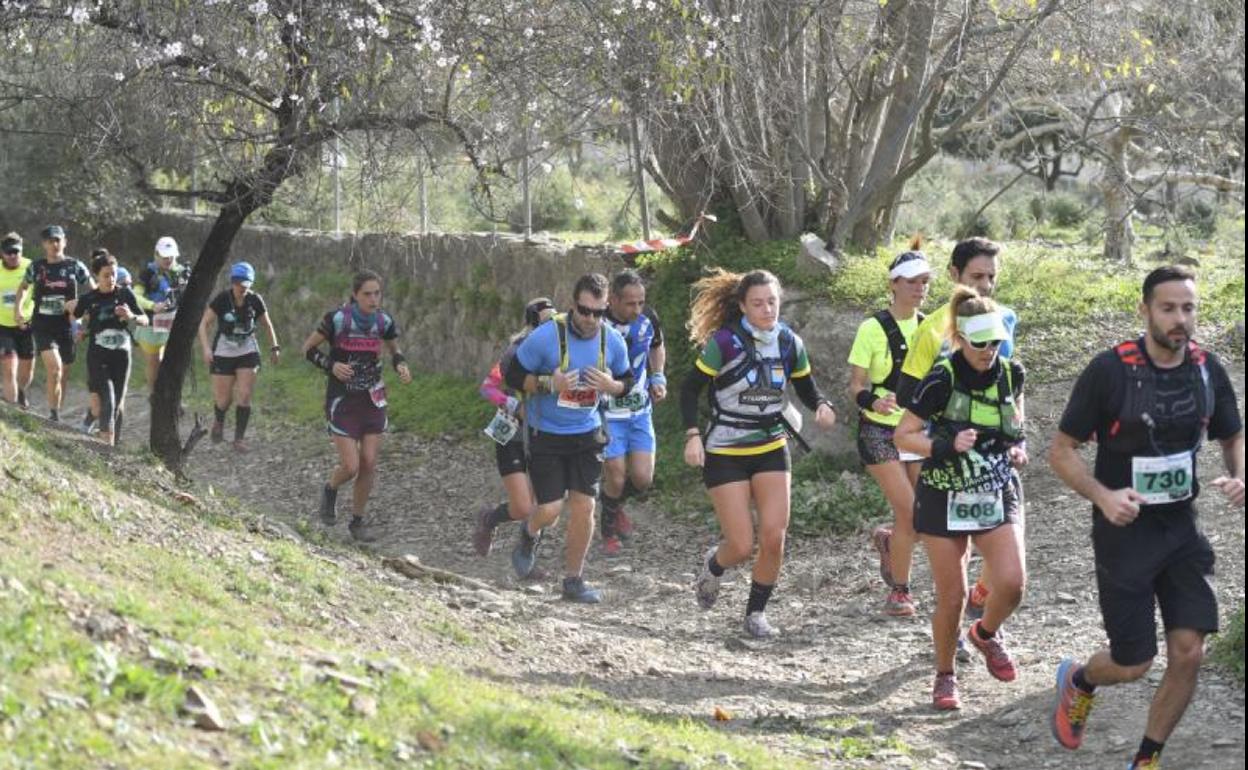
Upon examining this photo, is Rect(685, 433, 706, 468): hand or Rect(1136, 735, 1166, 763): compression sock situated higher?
Rect(685, 433, 706, 468): hand

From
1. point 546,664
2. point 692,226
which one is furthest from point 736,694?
point 692,226

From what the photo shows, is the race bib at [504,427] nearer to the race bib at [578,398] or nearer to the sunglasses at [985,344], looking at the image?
the race bib at [578,398]

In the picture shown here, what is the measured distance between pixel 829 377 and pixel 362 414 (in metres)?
3.53

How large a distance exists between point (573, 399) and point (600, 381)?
218 mm

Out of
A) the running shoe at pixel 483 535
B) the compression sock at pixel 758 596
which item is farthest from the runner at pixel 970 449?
the running shoe at pixel 483 535

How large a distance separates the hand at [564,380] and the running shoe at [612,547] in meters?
2.54

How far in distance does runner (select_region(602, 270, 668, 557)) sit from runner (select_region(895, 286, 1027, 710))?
379 centimetres

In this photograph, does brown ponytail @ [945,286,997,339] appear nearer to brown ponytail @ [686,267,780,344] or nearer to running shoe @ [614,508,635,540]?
brown ponytail @ [686,267,780,344]

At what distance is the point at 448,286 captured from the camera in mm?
17875

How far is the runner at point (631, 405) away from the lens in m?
11.3

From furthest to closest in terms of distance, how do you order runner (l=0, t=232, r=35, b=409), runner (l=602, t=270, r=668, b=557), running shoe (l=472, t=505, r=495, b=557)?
runner (l=0, t=232, r=35, b=409), running shoe (l=472, t=505, r=495, b=557), runner (l=602, t=270, r=668, b=557)

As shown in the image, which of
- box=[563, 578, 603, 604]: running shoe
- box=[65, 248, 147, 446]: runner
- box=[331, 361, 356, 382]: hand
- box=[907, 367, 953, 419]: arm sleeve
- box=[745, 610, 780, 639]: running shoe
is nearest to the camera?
box=[907, 367, 953, 419]: arm sleeve

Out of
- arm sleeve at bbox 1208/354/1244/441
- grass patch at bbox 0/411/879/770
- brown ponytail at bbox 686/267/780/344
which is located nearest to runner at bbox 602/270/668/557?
brown ponytail at bbox 686/267/780/344

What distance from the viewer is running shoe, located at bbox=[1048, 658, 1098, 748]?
7156mm
